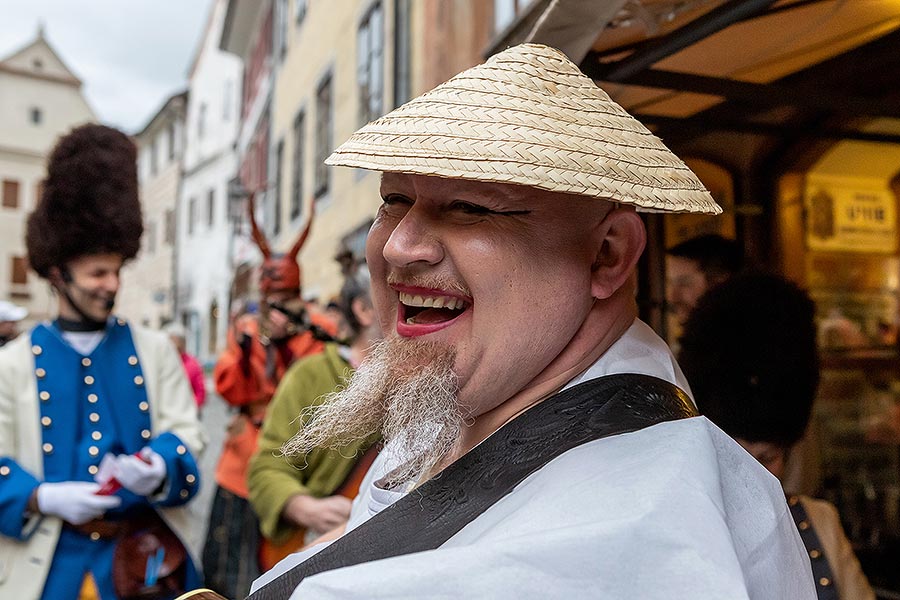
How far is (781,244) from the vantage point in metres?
4.03

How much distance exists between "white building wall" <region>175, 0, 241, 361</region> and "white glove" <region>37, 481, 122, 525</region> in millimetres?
19913

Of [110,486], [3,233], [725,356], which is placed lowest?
[110,486]

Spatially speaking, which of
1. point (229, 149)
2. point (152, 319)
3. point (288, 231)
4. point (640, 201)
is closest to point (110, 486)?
point (640, 201)

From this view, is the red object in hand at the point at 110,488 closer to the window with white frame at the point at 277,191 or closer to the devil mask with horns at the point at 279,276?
the devil mask with horns at the point at 279,276

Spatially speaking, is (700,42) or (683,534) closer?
(683,534)

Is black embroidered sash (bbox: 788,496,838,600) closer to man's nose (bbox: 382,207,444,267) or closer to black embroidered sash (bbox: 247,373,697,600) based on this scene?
black embroidered sash (bbox: 247,373,697,600)

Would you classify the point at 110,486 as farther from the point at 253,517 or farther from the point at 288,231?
the point at 288,231

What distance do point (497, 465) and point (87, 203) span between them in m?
2.80

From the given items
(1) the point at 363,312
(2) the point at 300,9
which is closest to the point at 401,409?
(1) the point at 363,312

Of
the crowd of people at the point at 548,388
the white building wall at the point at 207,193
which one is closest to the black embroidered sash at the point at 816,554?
the crowd of people at the point at 548,388

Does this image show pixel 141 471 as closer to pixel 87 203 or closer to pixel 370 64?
pixel 87 203

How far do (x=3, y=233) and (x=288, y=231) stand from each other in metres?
28.6

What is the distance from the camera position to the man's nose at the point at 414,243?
1514 mm

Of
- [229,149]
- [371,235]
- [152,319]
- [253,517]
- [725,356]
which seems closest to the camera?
[371,235]
